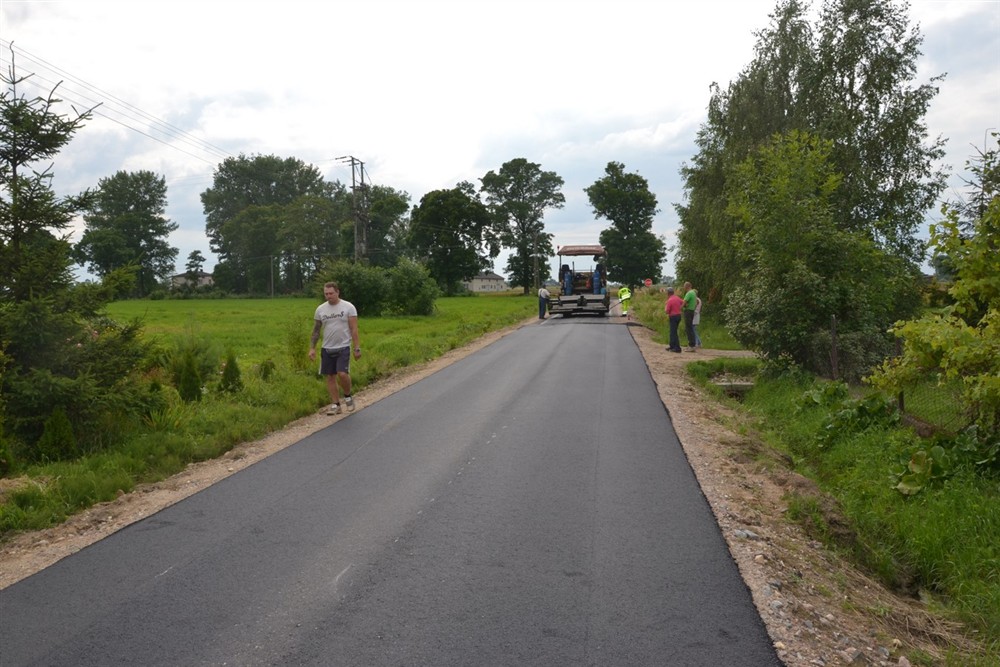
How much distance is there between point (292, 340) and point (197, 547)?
1047 centimetres

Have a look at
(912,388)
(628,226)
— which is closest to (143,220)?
(628,226)

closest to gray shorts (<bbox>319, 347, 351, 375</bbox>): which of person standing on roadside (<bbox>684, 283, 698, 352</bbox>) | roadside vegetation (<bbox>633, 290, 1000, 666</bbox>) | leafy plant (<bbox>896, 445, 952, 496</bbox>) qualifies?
roadside vegetation (<bbox>633, 290, 1000, 666</bbox>)

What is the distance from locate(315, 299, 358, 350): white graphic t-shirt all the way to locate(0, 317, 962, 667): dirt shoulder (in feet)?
4.39

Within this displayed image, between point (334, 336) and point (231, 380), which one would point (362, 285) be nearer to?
point (231, 380)

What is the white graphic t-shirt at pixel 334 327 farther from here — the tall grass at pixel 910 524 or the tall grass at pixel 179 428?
the tall grass at pixel 910 524

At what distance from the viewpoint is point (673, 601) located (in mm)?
4203

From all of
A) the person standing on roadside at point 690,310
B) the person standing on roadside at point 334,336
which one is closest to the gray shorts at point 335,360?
the person standing on roadside at point 334,336

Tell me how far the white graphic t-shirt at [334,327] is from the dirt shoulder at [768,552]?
134cm

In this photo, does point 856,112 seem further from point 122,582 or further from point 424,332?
point 122,582

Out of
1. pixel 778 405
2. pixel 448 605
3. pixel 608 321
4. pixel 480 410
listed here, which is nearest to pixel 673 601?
pixel 448 605

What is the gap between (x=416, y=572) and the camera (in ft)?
15.2

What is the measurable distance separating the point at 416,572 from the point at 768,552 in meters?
2.43

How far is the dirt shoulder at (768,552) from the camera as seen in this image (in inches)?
157

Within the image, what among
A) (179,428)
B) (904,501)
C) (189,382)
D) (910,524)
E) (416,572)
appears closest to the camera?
(416,572)
